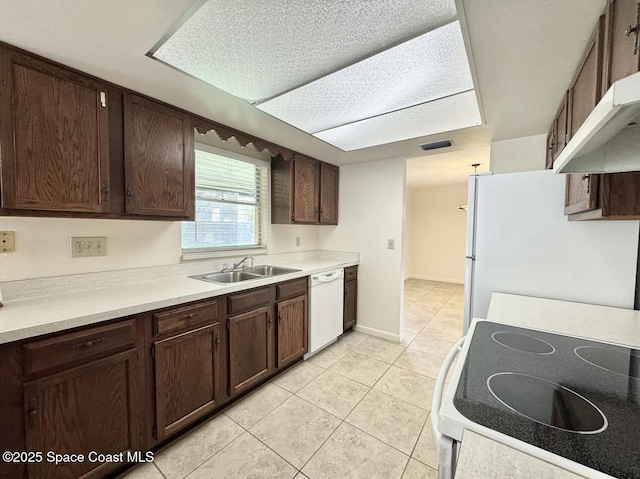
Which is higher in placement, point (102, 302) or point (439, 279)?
point (102, 302)

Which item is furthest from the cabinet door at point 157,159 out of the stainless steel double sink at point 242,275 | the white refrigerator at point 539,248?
the white refrigerator at point 539,248

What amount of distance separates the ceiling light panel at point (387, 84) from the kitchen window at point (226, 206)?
2.88 feet

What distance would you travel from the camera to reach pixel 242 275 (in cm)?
243

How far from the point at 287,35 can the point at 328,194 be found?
218cm

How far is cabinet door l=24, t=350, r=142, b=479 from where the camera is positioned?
3.58ft

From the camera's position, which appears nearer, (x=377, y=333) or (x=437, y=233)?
(x=377, y=333)

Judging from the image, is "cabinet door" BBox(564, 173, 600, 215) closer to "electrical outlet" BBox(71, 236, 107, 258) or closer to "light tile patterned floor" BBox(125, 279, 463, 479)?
"light tile patterned floor" BBox(125, 279, 463, 479)

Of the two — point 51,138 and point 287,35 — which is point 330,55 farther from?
point 51,138

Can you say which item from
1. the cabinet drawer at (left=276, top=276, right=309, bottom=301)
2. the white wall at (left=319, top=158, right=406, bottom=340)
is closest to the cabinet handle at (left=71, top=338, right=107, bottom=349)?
the cabinet drawer at (left=276, top=276, right=309, bottom=301)

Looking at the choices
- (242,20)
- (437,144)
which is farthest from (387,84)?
(437,144)

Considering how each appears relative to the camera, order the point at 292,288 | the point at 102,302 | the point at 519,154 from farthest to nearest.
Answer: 1. the point at 292,288
2. the point at 519,154
3. the point at 102,302

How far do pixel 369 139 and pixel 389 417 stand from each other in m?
2.23

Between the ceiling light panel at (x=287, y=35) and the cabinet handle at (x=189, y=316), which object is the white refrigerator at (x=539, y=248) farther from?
the cabinet handle at (x=189, y=316)

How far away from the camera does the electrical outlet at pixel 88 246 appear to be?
1579 mm
